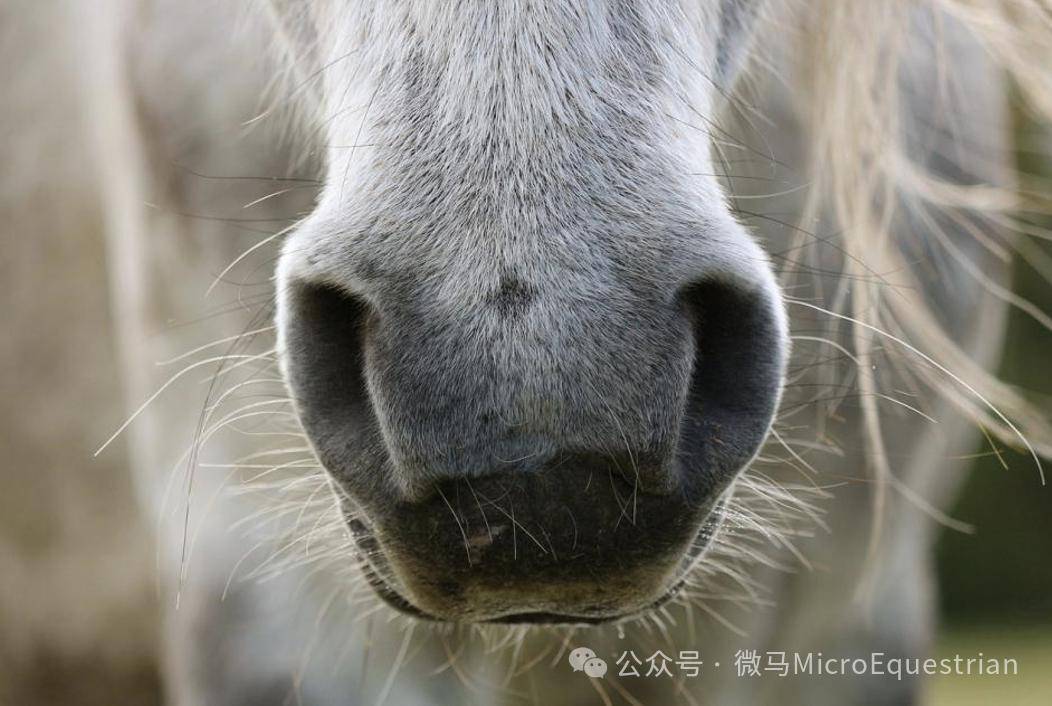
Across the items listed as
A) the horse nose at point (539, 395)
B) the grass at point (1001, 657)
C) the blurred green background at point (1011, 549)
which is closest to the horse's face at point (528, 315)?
the horse nose at point (539, 395)

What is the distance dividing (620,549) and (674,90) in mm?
357

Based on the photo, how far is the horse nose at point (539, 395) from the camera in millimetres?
808

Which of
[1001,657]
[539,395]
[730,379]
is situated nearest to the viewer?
[539,395]

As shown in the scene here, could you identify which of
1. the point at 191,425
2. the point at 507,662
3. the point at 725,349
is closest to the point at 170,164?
the point at 191,425

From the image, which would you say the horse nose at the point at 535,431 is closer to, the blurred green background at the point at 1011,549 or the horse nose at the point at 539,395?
the horse nose at the point at 539,395

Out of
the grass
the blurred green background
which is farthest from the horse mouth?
the blurred green background

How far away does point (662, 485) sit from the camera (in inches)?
33.8

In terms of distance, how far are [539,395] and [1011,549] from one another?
17.6ft

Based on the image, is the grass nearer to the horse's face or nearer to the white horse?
the white horse

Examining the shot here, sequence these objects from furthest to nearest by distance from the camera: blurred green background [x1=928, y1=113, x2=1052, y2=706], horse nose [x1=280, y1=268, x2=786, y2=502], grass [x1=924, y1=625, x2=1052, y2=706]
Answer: blurred green background [x1=928, y1=113, x2=1052, y2=706] < grass [x1=924, y1=625, x2=1052, y2=706] < horse nose [x1=280, y1=268, x2=786, y2=502]

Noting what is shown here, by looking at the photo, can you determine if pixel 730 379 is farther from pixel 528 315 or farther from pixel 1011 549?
pixel 1011 549

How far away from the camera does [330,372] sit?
92cm

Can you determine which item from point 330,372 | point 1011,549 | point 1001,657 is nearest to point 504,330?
point 330,372

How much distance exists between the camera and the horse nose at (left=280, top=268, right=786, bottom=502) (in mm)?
808
